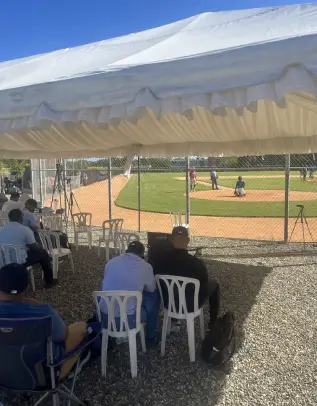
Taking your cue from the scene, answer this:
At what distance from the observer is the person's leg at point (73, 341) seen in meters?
2.67

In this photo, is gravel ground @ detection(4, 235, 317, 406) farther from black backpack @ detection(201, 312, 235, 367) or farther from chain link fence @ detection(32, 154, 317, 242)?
chain link fence @ detection(32, 154, 317, 242)

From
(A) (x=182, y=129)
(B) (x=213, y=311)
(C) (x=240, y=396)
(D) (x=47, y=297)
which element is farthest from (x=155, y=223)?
(C) (x=240, y=396)

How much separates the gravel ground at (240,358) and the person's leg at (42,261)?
0.22m

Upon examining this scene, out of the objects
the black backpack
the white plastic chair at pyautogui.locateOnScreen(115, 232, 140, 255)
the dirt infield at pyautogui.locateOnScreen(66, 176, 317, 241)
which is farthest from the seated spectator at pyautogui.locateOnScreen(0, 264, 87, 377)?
the dirt infield at pyautogui.locateOnScreen(66, 176, 317, 241)

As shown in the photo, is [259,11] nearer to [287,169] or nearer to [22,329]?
[22,329]

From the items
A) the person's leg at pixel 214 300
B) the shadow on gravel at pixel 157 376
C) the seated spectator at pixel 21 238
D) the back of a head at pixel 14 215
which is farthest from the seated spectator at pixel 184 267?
the back of a head at pixel 14 215

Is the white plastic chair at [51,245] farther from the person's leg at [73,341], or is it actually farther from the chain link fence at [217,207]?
the person's leg at [73,341]

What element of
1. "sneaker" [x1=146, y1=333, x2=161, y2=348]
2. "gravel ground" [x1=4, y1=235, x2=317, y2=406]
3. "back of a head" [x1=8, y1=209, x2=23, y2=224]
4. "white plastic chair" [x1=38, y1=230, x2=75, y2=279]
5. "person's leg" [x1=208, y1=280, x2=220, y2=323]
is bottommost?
"gravel ground" [x1=4, y1=235, x2=317, y2=406]

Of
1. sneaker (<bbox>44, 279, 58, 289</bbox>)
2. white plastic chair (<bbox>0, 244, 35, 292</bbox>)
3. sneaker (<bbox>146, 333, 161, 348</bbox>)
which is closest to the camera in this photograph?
sneaker (<bbox>146, 333, 161, 348</bbox>)

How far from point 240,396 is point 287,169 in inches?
257

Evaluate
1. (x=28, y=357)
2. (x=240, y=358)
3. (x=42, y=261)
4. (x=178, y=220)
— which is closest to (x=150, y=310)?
(x=240, y=358)

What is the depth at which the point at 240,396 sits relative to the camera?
3027mm

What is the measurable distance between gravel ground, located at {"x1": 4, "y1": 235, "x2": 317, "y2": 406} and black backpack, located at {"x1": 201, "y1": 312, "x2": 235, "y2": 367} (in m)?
0.08

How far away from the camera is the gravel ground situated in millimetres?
3048
